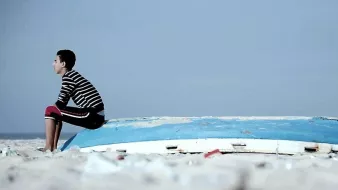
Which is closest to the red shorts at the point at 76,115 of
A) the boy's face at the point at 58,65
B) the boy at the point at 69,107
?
the boy at the point at 69,107

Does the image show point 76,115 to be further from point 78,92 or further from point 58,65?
point 58,65

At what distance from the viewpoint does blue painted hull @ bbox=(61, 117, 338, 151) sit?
371 centimetres

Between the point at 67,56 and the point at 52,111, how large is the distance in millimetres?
606

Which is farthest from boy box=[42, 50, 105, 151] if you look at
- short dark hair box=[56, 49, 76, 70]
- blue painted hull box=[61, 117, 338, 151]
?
blue painted hull box=[61, 117, 338, 151]

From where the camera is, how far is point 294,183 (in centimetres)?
171

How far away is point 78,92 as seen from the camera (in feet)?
13.6

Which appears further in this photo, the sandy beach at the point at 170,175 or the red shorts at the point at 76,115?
the red shorts at the point at 76,115

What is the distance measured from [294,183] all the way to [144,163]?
81 centimetres

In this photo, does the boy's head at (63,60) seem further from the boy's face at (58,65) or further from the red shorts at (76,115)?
the red shorts at (76,115)

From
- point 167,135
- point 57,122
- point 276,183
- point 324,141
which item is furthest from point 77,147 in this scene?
point 276,183

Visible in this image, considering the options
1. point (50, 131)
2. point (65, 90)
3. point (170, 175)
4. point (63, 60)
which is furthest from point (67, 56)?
point (170, 175)

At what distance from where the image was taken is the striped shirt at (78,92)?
4.09m

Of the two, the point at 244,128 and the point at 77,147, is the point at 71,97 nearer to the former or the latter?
the point at 77,147

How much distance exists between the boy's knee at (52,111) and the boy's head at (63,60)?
1.41ft
